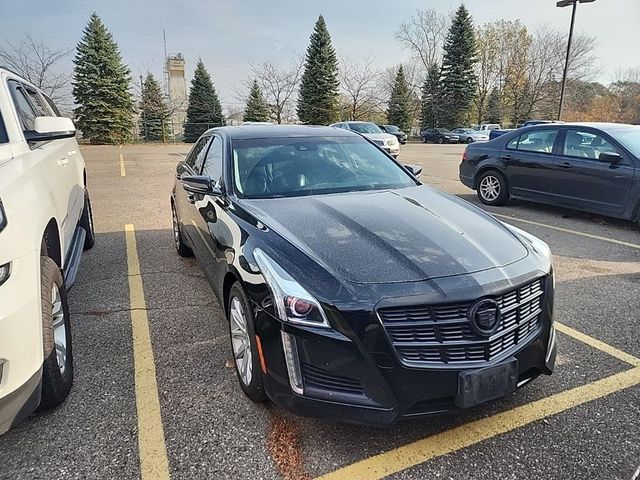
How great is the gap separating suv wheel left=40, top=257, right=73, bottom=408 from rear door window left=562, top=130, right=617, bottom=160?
6991 millimetres

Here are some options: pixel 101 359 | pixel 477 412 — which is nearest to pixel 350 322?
pixel 477 412

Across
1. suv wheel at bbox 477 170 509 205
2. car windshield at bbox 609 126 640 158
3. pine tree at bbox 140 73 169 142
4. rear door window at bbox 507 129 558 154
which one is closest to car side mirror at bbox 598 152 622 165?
car windshield at bbox 609 126 640 158

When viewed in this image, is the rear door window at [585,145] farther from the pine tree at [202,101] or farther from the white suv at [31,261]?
the pine tree at [202,101]

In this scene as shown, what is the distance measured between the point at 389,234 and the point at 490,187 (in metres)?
6.34

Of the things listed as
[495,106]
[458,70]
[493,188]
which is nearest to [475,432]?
[493,188]

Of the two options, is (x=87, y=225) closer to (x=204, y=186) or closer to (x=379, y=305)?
(x=204, y=186)

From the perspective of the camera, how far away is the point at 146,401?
2.50 meters

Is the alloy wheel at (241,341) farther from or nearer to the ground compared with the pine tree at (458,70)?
nearer to the ground

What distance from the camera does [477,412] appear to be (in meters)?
2.41

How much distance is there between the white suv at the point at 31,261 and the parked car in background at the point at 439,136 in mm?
35077

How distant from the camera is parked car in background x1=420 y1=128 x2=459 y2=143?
35.5m

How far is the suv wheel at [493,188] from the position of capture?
25.9 ft

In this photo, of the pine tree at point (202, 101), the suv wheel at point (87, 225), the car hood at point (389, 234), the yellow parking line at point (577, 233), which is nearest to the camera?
the car hood at point (389, 234)

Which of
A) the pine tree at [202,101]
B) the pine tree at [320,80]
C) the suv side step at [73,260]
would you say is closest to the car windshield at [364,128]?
the suv side step at [73,260]
